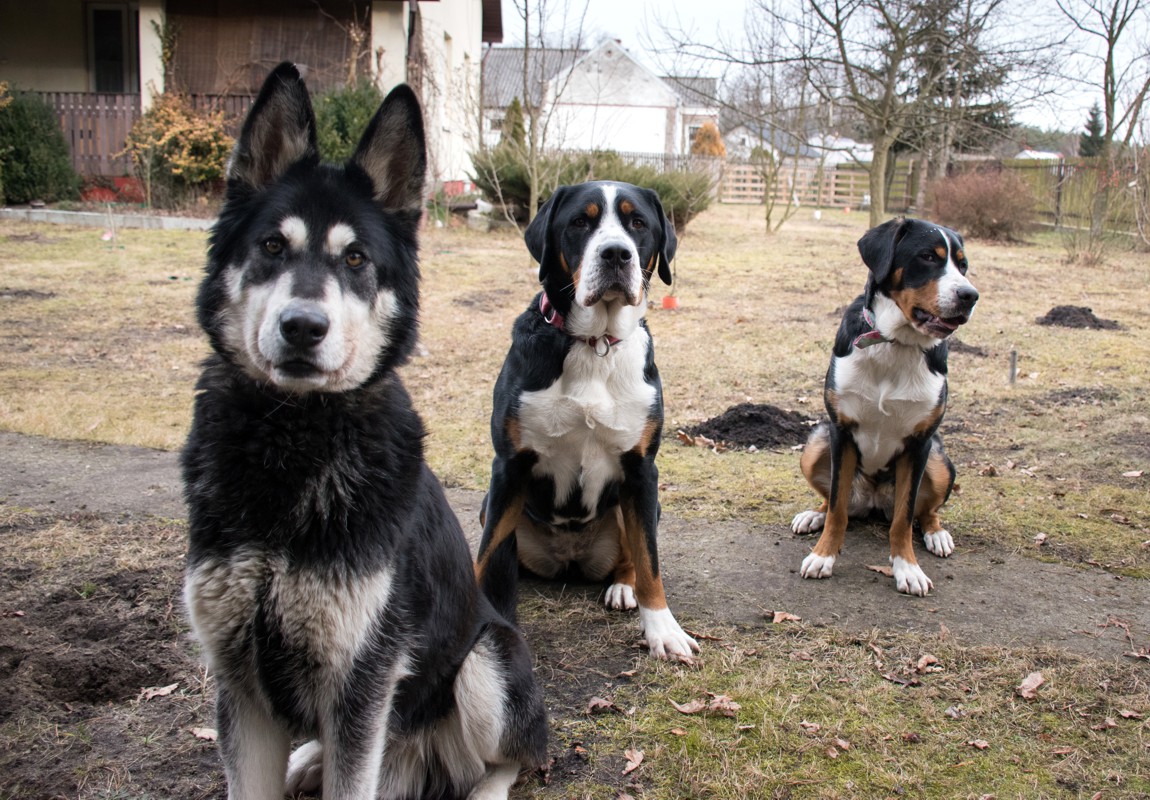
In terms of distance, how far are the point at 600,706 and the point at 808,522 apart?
2.05 m

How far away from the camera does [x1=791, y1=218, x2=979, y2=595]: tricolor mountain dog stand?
402 cm

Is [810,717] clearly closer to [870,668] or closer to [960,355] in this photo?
[870,668]

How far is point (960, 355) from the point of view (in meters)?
9.05

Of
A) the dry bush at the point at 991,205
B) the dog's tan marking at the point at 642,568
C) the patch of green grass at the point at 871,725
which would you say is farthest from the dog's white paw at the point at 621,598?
the dry bush at the point at 991,205

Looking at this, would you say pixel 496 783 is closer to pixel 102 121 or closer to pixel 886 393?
pixel 886 393

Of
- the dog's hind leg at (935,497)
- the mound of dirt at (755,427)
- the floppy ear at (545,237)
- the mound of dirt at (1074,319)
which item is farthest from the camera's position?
the mound of dirt at (1074,319)

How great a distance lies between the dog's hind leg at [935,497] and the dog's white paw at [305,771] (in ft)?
10.4

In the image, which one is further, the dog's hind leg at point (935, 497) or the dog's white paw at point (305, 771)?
the dog's hind leg at point (935, 497)

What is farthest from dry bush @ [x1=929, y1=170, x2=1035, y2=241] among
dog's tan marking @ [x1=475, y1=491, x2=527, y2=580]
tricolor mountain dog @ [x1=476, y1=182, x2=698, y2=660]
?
dog's tan marking @ [x1=475, y1=491, x2=527, y2=580]

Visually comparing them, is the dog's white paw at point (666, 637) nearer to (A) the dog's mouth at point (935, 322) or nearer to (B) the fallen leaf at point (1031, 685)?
(B) the fallen leaf at point (1031, 685)

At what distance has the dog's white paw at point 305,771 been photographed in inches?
102

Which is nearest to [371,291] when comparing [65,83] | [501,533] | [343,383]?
[343,383]

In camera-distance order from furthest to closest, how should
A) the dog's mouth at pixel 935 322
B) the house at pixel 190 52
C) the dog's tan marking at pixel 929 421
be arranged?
1. the house at pixel 190 52
2. the dog's tan marking at pixel 929 421
3. the dog's mouth at pixel 935 322

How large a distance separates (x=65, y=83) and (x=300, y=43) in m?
5.30
